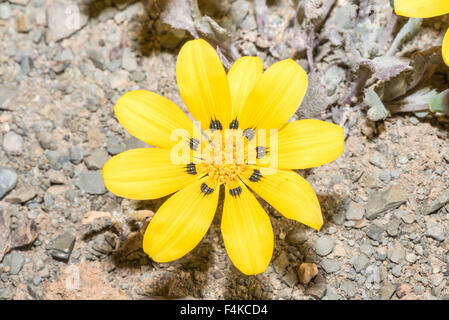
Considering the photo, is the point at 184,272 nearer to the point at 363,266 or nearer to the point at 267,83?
the point at 363,266

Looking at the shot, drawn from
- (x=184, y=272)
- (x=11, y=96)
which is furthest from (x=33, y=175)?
(x=184, y=272)

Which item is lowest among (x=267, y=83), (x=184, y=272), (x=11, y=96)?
(x=184, y=272)

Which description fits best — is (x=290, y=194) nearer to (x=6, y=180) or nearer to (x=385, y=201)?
(x=385, y=201)

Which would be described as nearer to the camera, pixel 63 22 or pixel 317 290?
pixel 317 290

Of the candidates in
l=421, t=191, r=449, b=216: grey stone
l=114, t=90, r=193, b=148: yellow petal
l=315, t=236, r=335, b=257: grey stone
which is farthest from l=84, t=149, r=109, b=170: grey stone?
l=421, t=191, r=449, b=216: grey stone

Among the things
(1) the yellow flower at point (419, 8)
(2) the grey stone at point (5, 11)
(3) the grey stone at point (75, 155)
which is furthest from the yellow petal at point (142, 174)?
(2) the grey stone at point (5, 11)

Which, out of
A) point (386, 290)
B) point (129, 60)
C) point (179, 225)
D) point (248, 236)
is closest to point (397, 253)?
point (386, 290)

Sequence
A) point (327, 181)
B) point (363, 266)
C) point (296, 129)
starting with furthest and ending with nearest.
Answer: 1. point (327, 181)
2. point (363, 266)
3. point (296, 129)
